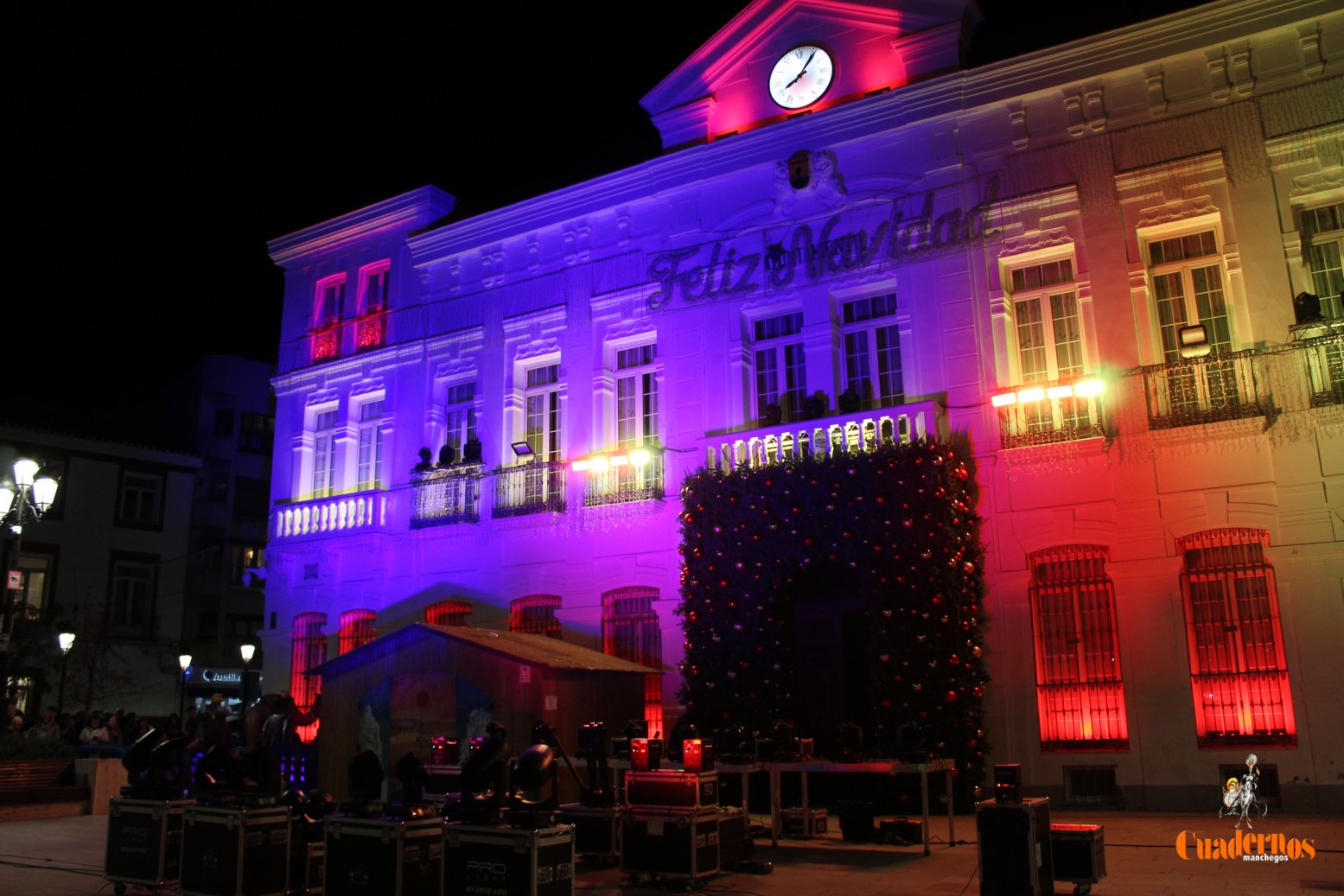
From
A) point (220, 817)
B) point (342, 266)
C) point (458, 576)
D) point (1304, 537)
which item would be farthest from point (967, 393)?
point (342, 266)

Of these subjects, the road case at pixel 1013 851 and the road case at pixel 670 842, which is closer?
the road case at pixel 1013 851

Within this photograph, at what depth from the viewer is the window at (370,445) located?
2227cm

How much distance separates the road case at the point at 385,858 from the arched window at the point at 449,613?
37.8 feet

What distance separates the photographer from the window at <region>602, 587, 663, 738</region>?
58.6ft

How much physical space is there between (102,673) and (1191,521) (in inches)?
1222

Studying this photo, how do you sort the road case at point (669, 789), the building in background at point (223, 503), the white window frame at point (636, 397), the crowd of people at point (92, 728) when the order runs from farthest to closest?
the building in background at point (223, 503), the white window frame at point (636, 397), the crowd of people at point (92, 728), the road case at point (669, 789)

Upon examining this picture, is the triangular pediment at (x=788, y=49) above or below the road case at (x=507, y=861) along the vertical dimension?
above

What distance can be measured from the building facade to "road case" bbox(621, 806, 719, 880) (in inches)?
254

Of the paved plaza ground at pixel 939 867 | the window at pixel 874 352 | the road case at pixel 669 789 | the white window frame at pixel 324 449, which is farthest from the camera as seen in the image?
the white window frame at pixel 324 449

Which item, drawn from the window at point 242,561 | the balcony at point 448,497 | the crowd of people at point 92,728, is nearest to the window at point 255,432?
the window at point 242,561

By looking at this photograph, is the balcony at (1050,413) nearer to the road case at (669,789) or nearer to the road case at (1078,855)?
the road case at (1078,855)

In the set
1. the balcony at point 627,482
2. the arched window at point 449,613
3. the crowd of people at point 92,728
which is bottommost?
the crowd of people at point 92,728

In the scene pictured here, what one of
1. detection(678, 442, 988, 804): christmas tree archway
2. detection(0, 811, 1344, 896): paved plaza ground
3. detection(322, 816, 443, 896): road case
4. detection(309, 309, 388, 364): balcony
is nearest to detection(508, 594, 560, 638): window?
detection(678, 442, 988, 804): christmas tree archway

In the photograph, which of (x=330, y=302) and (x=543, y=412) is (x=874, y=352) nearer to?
(x=543, y=412)
